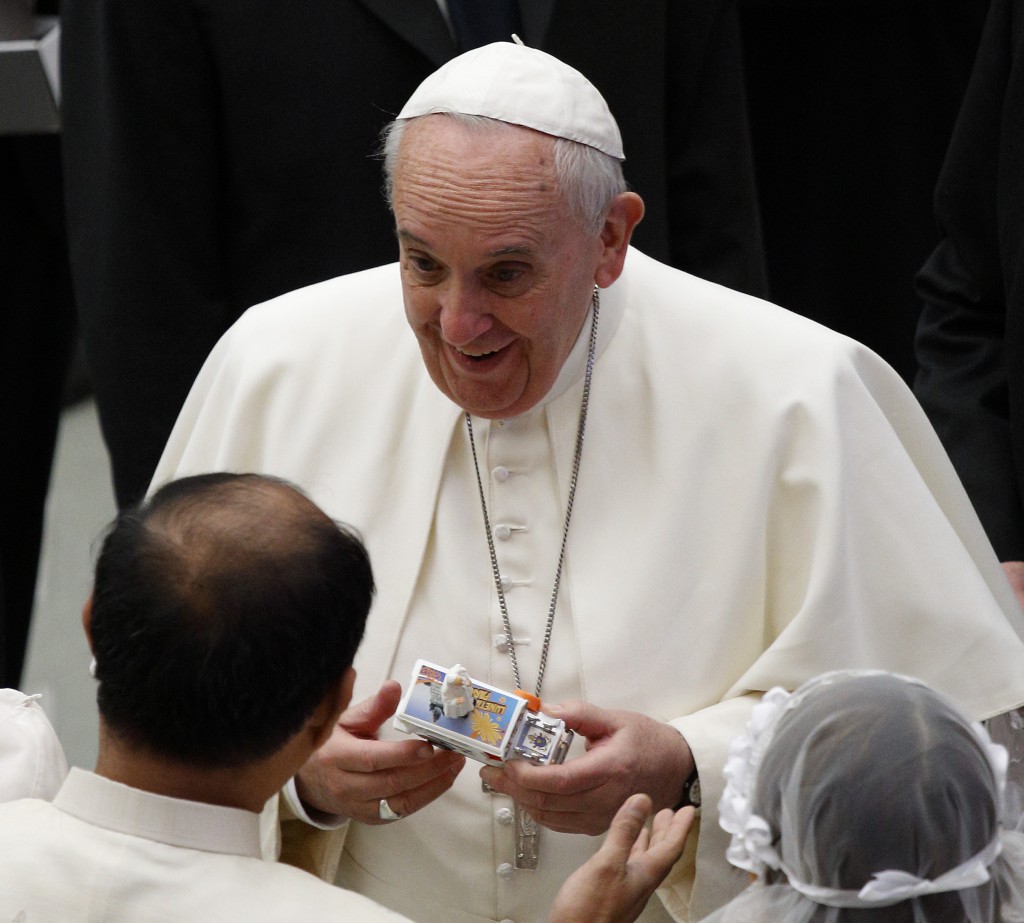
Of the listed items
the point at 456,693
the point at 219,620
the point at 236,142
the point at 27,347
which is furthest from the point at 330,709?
the point at 27,347

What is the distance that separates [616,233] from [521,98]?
284 mm

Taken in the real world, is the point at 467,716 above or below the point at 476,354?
below

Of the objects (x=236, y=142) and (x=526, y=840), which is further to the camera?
(x=236, y=142)

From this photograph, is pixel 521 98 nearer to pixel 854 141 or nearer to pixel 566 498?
pixel 566 498

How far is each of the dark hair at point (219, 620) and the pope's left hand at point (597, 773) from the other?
0.59 m

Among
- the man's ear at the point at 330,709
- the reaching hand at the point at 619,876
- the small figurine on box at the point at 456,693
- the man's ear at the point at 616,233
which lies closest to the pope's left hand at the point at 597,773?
the small figurine on box at the point at 456,693

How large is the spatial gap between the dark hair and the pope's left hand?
23.1 inches

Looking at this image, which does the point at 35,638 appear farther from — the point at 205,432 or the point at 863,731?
the point at 863,731

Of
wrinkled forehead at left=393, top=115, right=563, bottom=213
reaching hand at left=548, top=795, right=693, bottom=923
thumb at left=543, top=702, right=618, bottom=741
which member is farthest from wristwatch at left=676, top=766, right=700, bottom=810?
wrinkled forehead at left=393, top=115, right=563, bottom=213

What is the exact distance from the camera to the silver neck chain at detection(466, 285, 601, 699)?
3.17 metres

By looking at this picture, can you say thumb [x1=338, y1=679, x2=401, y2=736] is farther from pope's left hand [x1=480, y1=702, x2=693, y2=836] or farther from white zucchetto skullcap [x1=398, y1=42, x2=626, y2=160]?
white zucchetto skullcap [x1=398, y1=42, x2=626, y2=160]

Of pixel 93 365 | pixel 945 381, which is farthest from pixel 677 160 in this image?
pixel 93 365

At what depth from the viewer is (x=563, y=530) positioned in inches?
129

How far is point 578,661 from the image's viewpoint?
315 centimetres
